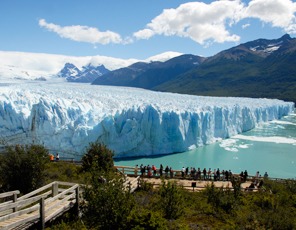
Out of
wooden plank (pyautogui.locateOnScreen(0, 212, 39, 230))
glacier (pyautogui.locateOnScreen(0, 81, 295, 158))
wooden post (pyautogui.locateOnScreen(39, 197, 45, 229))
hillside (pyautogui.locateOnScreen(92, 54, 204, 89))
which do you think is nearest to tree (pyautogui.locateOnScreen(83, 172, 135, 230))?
wooden post (pyautogui.locateOnScreen(39, 197, 45, 229))

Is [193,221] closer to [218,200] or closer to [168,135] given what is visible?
[218,200]

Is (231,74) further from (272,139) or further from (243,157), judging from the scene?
(243,157)

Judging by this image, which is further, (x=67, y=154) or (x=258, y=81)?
(x=258, y=81)

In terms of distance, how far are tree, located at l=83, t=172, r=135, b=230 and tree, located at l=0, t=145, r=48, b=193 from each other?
9.02 feet

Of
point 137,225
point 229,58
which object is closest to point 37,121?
point 137,225

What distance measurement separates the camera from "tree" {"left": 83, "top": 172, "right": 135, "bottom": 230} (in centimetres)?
622

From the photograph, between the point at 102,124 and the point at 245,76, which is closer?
the point at 102,124

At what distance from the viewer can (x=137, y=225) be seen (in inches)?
227

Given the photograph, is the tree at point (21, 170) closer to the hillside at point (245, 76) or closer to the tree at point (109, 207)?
the tree at point (109, 207)

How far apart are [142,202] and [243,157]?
17.2m

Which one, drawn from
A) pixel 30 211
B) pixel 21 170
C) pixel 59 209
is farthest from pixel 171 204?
pixel 21 170

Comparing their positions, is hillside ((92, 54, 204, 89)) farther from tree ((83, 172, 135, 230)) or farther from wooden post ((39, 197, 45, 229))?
wooden post ((39, 197, 45, 229))

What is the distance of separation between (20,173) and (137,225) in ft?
13.9

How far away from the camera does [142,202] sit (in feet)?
30.6
